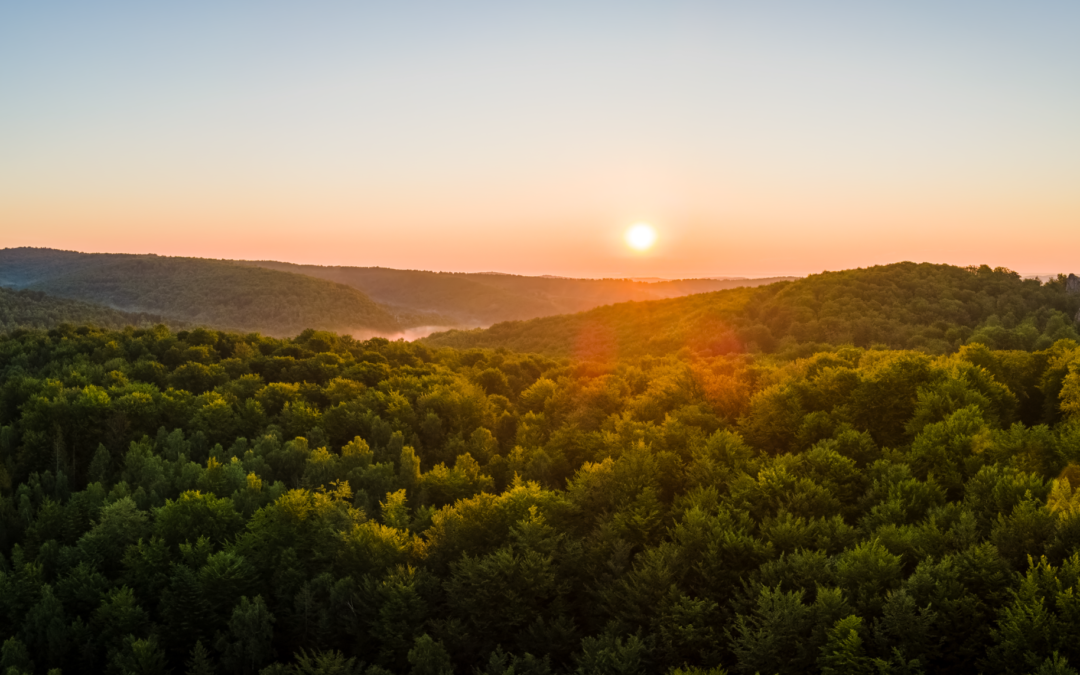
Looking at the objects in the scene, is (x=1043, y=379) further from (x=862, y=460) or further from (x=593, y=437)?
(x=593, y=437)

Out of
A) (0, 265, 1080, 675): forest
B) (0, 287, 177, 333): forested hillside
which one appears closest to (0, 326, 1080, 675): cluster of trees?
(0, 265, 1080, 675): forest

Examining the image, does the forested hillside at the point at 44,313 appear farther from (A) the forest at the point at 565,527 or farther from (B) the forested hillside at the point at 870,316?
(A) the forest at the point at 565,527

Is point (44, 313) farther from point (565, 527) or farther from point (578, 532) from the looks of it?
point (578, 532)

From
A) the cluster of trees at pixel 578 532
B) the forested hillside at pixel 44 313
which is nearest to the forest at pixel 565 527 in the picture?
the cluster of trees at pixel 578 532

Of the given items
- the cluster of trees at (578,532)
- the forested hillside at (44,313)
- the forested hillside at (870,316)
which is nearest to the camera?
the cluster of trees at (578,532)

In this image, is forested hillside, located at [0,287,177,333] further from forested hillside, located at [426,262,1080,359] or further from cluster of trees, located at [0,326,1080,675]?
cluster of trees, located at [0,326,1080,675]

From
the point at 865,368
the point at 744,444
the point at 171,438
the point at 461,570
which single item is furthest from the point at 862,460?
the point at 171,438
